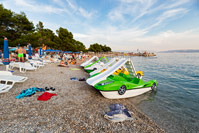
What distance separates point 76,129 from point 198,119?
5723 mm

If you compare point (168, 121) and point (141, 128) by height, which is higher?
point (141, 128)

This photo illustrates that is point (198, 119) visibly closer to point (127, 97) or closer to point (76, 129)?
point (127, 97)

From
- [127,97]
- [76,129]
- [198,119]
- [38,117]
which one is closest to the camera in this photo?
[76,129]

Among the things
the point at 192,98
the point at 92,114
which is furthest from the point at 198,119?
the point at 92,114

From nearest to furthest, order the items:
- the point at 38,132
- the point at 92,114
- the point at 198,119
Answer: the point at 38,132 < the point at 92,114 < the point at 198,119

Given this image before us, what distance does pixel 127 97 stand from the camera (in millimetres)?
6047

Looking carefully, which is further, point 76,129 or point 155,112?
point 155,112

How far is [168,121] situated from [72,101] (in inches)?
175

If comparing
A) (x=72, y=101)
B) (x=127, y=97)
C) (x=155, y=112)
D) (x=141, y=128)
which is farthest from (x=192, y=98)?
→ (x=72, y=101)

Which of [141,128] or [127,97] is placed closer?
[141,128]

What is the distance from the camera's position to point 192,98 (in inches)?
283

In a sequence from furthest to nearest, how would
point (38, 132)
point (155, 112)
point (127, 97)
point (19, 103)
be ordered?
point (127, 97)
point (155, 112)
point (19, 103)
point (38, 132)

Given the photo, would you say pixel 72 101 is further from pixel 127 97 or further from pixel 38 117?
pixel 127 97

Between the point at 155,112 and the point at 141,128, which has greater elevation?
the point at 141,128
